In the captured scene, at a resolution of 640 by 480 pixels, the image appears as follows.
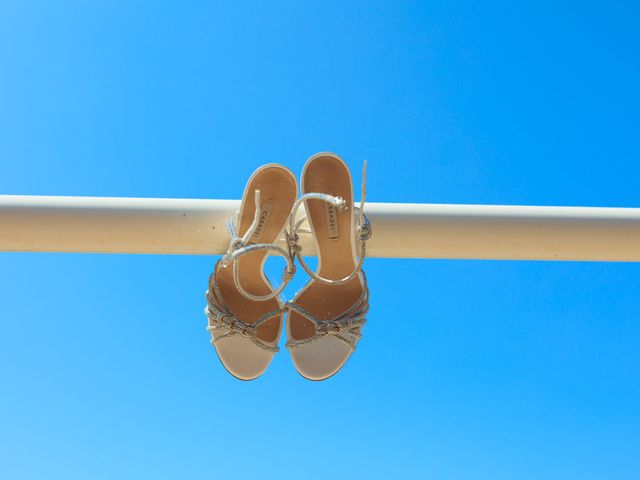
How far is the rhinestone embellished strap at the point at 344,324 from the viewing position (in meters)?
1.87

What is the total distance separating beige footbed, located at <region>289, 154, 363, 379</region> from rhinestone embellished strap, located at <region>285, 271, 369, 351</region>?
19mm

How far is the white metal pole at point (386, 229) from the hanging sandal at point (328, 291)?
82 mm

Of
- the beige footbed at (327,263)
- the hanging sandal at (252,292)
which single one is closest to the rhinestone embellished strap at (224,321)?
the hanging sandal at (252,292)

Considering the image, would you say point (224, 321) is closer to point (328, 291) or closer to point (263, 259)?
point (263, 259)

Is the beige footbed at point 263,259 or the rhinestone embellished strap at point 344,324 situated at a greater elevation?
the beige footbed at point 263,259

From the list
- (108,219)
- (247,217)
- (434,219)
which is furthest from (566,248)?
(108,219)

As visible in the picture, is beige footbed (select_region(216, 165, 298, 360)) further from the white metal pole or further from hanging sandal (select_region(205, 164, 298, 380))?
the white metal pole

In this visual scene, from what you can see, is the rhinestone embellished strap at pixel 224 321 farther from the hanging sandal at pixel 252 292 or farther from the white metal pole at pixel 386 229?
the white metal pole at pixel 386 229

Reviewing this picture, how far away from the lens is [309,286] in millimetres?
1907

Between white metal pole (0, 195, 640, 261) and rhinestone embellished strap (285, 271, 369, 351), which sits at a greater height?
white metal pole (0, 195, 640, 261)

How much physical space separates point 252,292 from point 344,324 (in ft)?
1.00

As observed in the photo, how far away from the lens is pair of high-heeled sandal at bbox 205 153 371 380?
186 cm

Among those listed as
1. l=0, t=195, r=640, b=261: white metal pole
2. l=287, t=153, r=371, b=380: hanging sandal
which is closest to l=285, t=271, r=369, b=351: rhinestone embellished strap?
l=287, t=153, r=371, b=380: hanging sandal

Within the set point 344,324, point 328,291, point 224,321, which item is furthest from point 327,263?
point 224,321
